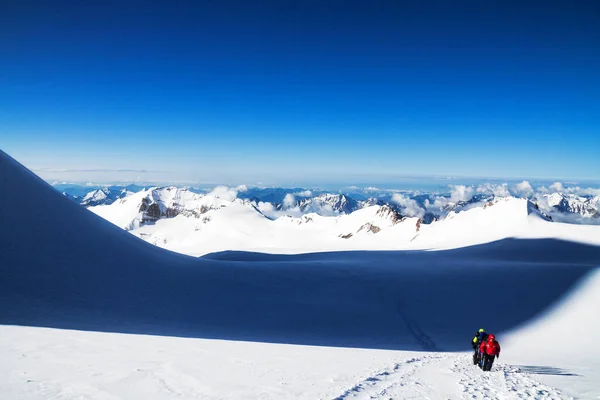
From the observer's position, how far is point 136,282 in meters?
21.5

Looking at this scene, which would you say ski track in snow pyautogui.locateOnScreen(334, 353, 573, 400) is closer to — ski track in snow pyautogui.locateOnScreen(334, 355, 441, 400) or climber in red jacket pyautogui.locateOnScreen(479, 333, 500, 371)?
ski track in snow pyautogui.locateOnScreen(334, 355, 441, 400)

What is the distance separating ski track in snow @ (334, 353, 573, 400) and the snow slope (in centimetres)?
7

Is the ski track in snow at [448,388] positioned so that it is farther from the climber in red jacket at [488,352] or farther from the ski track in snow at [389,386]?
the climber in red jacket at [488,352]

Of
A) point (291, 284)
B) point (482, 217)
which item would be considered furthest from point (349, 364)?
point (482, 217)

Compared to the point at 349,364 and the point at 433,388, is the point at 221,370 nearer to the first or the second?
the point at 349,364

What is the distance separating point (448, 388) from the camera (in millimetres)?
9086

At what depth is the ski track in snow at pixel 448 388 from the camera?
830 cm

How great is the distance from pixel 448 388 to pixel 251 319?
519 inches

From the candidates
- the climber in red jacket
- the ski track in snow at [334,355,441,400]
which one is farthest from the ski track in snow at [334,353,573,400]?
the climber in red jacket

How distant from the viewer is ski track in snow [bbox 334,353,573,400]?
27.2 feet

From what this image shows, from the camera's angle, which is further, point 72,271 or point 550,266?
point 550,266

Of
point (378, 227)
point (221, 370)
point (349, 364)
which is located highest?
point (221, 370)

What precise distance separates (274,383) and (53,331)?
28.7ft

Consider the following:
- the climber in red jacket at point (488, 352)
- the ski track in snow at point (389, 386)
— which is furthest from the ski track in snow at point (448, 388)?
the climber in red jacket at point (488, 352)
